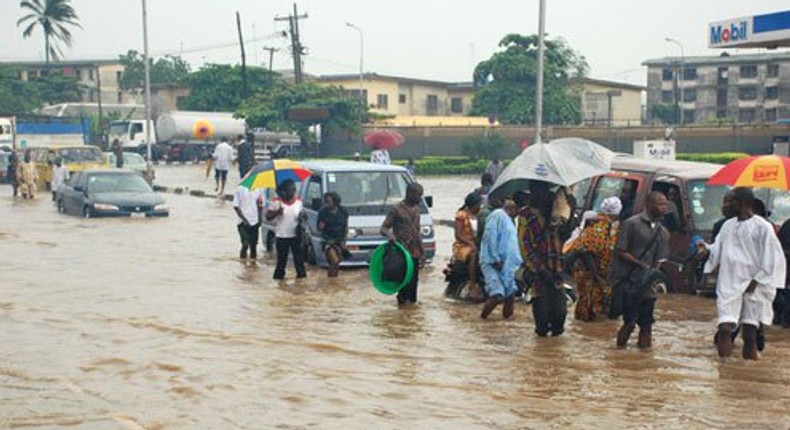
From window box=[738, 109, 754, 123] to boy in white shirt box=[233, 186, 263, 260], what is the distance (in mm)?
79256

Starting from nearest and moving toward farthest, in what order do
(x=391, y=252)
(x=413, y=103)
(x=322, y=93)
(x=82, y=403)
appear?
1. (x=82, y=403)
2. (x=391, y=252)
3. (x=322, y=93)
4. (x=413, y=103)

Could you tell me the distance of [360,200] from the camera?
732 inches

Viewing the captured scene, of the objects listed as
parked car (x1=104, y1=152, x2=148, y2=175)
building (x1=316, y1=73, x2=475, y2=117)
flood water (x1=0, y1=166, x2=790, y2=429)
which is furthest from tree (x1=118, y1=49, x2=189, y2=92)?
flood water (x1=0, y1=166, x2=790, y2=429)

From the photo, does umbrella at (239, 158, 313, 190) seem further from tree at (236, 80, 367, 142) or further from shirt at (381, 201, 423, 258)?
tree at (236, 80, 367, 142)

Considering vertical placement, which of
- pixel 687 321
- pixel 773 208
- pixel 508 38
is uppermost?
pixel 508 38

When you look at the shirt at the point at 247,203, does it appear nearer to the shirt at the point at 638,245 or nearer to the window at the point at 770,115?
the shirt at the point at 638,245

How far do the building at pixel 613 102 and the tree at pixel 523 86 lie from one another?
388 inches

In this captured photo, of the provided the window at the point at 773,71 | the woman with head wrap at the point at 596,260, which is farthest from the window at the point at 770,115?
the woman with head wrap at the point at 596,260

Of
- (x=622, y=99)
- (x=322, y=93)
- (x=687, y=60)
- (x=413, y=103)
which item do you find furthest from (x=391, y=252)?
(x=687, y=60)

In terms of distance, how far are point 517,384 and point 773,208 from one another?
645cm

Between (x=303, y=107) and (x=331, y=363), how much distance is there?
52.6 m

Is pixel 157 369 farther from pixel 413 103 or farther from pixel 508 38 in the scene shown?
pixel 413 103

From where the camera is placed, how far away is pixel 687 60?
99312mm

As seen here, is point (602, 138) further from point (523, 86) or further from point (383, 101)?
point (383, 101)
